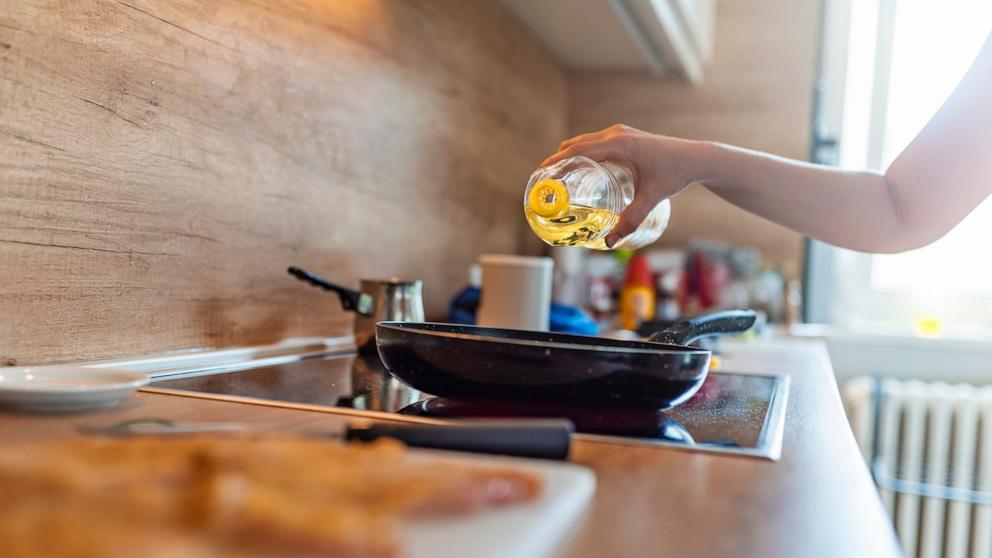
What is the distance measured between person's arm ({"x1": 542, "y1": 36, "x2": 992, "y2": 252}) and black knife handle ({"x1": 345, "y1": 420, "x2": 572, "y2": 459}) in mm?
386

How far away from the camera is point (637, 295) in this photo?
6.79 feet

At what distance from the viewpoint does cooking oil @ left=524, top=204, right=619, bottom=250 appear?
34.4 inches

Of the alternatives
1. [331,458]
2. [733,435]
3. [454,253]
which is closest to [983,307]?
[454,253]

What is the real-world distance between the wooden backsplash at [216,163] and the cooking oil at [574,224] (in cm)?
37

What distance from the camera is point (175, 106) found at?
92 centimetres

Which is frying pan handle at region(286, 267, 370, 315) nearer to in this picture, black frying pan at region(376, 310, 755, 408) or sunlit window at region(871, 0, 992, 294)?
black frying pan at region(376, 310, 755, 408)

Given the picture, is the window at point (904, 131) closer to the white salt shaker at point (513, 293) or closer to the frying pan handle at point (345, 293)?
the white salt shaker at point (513, 293)

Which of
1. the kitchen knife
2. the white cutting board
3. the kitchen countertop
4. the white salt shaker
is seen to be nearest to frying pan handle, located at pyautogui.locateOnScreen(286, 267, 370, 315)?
the white salt shaker

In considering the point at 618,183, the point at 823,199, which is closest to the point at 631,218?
the point at 618,183

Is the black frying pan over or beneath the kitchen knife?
over

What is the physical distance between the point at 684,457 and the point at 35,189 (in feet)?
1.84

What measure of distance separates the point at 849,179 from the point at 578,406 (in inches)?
21.4

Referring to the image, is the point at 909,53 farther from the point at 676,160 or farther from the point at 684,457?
the point at 684,457

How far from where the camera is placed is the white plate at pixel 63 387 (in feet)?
2.02
